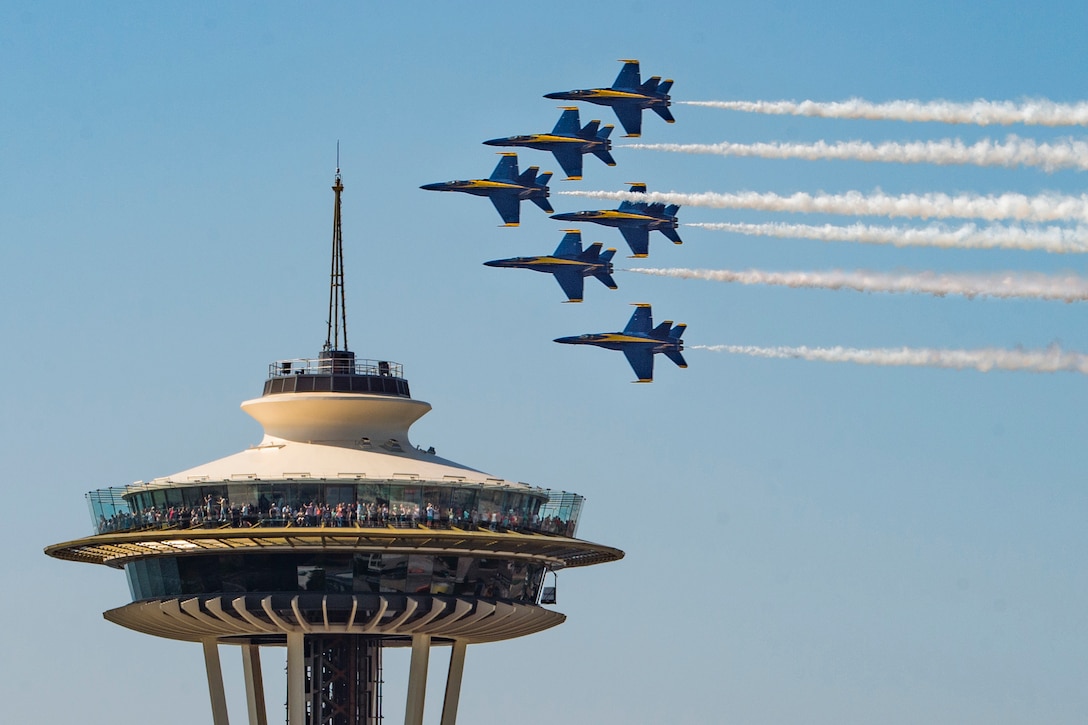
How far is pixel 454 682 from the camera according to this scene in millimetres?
167000

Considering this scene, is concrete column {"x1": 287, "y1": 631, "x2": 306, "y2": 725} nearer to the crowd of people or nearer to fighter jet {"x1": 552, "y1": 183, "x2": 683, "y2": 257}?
the crowd of people

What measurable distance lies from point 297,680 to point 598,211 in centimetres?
4347

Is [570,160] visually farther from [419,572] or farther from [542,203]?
[419,572]

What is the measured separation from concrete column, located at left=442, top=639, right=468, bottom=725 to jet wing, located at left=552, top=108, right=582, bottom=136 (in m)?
38.4

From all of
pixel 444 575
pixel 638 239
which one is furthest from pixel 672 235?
pixel 444 575

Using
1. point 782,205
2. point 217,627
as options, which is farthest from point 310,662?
point 782,205

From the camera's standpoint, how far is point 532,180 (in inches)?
7333

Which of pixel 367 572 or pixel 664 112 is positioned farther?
pixel 664 112

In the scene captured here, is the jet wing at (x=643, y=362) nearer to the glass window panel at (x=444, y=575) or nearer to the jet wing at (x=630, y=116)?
the jet wing at (x=630, y=116)

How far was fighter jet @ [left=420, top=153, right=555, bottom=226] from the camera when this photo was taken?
18562 centimetres

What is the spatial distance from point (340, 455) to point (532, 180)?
32668 millimetres

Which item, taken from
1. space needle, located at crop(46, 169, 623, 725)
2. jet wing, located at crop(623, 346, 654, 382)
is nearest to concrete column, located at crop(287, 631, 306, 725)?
space needle, located at crop(46, 169, 623, 725)

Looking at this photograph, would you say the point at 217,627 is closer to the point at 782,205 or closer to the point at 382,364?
the point at 382,364

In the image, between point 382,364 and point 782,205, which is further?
point 382,364
